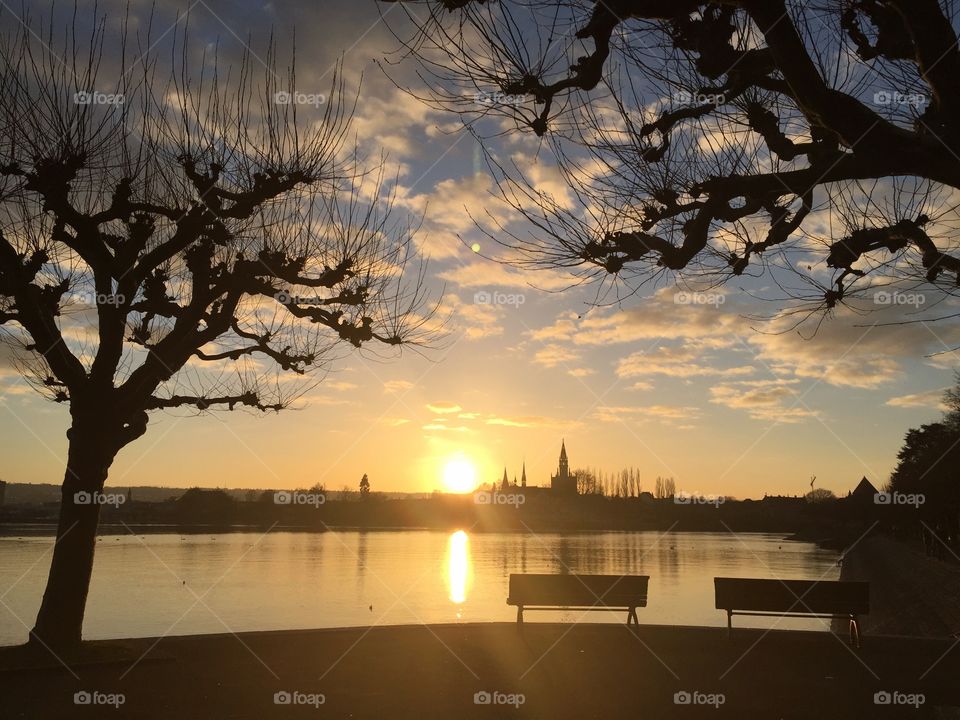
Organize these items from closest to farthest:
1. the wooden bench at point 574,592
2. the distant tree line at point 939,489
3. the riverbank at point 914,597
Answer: the wooden bench at point 574,592 → the riverbank at point 914,597 → the distant tree line at point 939,489

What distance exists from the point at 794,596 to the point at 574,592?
11.2 feet

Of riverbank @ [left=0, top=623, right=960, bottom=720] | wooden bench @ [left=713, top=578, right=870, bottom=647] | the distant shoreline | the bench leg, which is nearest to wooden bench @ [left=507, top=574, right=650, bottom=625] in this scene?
riverbank @ [left=0, top=623, right=960, bottom=720]

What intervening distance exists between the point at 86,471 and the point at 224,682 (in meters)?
3.91

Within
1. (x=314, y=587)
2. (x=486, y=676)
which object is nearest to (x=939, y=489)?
(x=314, y=587)

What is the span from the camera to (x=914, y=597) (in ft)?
112

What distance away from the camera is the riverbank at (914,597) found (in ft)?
84.5

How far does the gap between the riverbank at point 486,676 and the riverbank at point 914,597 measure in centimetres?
811

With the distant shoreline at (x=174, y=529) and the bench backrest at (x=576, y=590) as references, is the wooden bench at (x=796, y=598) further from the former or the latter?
the distant shoreline at (x=174, y=529)

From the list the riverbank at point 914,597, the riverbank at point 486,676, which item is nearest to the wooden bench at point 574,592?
the riverbank at point 486,676

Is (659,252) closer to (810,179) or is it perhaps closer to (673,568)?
(810,179)

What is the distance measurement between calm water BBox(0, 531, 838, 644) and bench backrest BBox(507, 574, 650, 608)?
12390 millimetres

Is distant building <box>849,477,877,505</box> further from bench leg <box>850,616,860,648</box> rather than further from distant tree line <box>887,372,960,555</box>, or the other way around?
bench leg <box>850,616,860,648</box>

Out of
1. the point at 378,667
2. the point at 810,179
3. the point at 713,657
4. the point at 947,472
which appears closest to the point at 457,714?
the point at 378,667

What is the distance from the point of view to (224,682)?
9.27 metres
